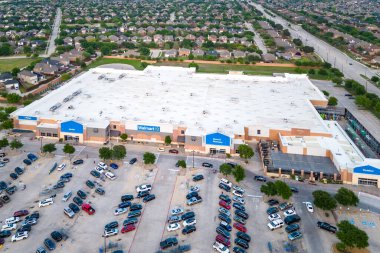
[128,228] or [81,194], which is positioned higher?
[128,228]

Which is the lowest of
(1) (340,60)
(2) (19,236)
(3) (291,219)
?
(2) (19,236)

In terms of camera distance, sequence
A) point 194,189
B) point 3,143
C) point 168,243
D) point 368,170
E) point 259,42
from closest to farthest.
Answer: point 168,243 → point 194,189 → point 368,170 → point 3,143 → point 259,42

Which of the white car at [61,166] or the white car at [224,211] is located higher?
the white car at [224,211]

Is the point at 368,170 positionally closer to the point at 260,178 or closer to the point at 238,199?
the point at 260,178

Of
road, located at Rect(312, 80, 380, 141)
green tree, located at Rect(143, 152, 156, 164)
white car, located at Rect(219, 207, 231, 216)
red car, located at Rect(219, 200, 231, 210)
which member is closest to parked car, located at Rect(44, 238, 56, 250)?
green tree, located at Rect(143, 152, 156, 164)

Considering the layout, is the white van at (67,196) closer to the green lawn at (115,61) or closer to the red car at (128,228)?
the red car at (128,228)

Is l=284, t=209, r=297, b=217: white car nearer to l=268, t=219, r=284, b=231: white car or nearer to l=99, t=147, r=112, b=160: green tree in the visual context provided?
l=268, t=219, r=284, b=231: white car

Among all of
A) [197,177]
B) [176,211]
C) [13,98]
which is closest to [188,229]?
[176,211]

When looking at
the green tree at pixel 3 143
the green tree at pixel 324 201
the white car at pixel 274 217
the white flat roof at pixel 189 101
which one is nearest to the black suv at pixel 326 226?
the green tree at pixel 324 201
